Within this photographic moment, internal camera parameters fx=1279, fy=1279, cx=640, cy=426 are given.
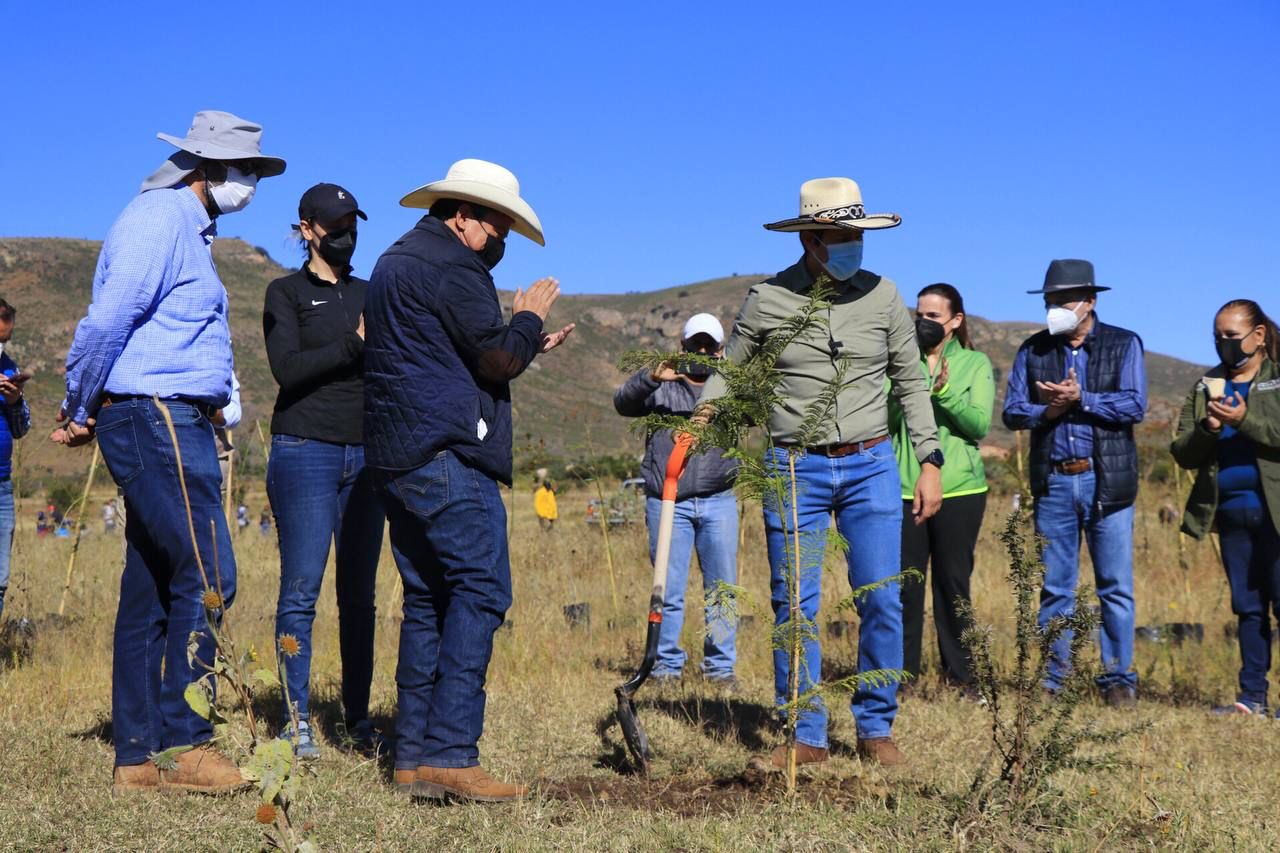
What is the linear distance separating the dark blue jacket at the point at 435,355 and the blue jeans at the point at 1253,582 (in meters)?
4.03

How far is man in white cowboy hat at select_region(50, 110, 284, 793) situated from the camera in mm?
4277

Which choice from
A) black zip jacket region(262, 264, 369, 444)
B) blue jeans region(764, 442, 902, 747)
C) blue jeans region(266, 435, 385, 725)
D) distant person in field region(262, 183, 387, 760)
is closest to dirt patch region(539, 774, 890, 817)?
blue jeans region(764, 442, 902, 747)

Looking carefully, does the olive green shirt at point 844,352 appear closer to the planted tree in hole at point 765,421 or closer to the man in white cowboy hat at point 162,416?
the planted tree in hole at point 765,421

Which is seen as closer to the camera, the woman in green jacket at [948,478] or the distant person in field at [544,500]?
the woman in green jacket at [948,478]

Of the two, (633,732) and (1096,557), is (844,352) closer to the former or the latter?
(633,732)

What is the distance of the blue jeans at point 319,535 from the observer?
16.6 feet

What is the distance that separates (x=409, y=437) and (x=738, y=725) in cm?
243

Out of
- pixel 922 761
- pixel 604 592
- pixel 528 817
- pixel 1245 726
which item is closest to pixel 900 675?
pixel 922 761

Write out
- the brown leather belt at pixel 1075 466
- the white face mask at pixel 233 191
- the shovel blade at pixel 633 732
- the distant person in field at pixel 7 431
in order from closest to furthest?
the white face mask at pixel 233 191 → the shovel blade at pixel 633 732 → the distant person in field at pixel 7 431 → the brown leather belt at pixel 1075 466

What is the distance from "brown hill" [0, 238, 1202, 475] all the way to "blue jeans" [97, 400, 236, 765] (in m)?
32.2

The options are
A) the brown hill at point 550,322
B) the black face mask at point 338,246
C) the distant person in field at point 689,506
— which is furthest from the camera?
the brown hill at point 550,322

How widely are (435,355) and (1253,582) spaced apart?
450cm

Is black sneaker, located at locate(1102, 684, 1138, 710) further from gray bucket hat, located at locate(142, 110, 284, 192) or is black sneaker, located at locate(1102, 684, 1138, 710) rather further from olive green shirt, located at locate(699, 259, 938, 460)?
gray bucket hat, located at locate(142, 110, 284, 192)

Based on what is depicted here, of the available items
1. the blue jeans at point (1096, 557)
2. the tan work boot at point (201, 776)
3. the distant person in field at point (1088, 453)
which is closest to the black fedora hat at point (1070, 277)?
the distant person in field at point (1088, 453)
